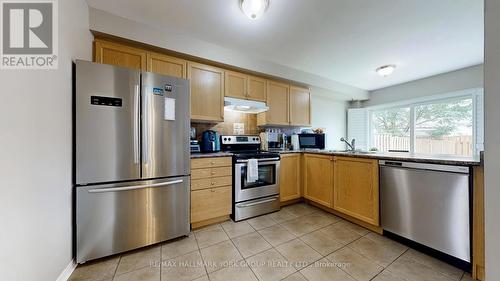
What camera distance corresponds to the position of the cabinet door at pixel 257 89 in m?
3.09

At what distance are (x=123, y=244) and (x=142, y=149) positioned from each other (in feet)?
2.94

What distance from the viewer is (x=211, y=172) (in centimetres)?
236

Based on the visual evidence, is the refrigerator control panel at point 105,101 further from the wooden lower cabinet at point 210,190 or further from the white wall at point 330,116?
the white wall at point 330,116

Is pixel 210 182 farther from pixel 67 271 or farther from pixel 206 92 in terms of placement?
pixel 67 271

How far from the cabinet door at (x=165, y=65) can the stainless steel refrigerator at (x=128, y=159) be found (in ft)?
1.55

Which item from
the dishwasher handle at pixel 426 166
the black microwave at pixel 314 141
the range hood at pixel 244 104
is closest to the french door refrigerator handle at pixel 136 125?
the range hood at pixel 244 104

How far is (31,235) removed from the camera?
3.66ft

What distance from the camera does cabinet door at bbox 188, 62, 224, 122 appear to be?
2.57m

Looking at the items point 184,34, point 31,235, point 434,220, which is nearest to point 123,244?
point 31,235

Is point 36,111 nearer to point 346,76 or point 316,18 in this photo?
point 316,18

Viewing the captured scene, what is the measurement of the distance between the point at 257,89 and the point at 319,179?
1.78 m

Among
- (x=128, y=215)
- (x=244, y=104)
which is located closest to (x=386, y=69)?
(x=244, y=104)

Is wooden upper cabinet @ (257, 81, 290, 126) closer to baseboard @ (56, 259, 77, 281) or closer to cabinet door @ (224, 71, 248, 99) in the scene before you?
cabinet door @ (224, 71, 248, 99)

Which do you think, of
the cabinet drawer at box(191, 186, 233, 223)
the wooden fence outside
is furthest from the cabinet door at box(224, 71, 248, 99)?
the wooden fence outside
